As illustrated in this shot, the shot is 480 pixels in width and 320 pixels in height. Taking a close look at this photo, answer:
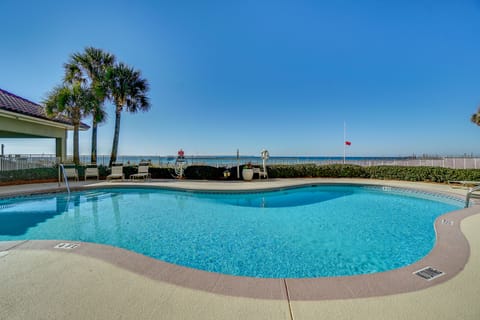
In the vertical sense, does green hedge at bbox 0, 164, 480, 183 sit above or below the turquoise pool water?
above

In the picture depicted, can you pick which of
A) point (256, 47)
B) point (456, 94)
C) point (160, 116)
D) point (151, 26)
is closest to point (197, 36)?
point (151, 26)

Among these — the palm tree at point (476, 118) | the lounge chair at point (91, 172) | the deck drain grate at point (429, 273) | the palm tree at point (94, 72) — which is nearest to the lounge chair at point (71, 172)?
the lounge chair at point (91, 172)

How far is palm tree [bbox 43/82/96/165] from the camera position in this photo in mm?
9414

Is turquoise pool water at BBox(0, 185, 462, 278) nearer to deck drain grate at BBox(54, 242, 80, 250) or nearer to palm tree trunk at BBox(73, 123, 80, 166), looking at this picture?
deck drain grate at BBox(54, 242, 80, 250)

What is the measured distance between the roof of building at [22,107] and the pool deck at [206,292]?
10.4 m

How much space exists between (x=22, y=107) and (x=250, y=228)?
13.1m

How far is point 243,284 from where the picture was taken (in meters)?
1.74

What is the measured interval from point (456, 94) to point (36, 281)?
835 inches

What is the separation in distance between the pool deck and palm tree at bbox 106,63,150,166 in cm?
1061

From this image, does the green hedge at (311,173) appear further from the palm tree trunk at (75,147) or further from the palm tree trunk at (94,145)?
the palm tree trunk at (94,145)

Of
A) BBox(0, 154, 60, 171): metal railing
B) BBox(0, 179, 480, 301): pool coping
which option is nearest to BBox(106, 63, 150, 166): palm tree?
BBox(0, 154, 60, 171): metal railing

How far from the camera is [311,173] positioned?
11352 millimetres

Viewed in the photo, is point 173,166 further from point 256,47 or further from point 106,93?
point 256,47

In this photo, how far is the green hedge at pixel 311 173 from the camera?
27.3 feet
